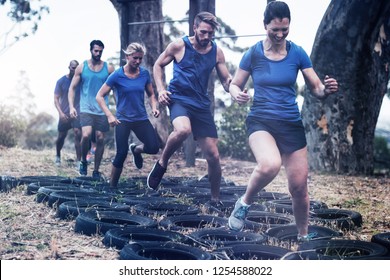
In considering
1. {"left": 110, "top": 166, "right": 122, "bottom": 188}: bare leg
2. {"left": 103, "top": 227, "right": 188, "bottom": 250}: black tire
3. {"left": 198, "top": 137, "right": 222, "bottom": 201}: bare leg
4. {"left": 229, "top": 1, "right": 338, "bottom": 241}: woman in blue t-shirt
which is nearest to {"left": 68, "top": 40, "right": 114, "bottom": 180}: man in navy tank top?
{"left": 110, "top": 166, "right": 122, "bottom": 188}: bare leg

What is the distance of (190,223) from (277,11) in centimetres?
215

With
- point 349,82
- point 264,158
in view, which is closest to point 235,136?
point 349,82

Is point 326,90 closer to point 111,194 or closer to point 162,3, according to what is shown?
point 111,194

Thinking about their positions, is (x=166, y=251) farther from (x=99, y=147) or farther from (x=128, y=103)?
(x=99, y=147)

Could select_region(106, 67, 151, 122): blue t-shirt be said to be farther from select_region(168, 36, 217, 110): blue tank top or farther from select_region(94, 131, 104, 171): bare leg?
select_region(94, 131, 104, 171): bare leg

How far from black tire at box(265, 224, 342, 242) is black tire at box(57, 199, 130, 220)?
5.19ft

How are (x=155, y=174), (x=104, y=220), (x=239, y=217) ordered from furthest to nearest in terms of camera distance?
1. (x=155, y=174)
2. (x=104, y=220)
3. (x=239, y=217)

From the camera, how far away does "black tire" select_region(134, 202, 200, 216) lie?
5500 millimetres

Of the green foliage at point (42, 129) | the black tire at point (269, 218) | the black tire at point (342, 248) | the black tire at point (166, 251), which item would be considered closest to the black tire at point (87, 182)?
the black tire at point (269, 218)

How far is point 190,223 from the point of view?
17.2 ft

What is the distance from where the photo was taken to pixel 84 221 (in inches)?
187

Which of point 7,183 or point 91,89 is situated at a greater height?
point 91,89
